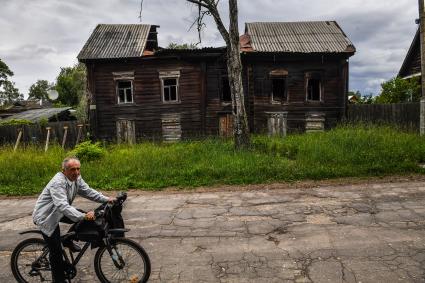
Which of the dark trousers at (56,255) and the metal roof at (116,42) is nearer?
the dark trousers at (56,255)

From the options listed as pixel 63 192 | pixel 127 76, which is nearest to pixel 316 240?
pixel 63 192

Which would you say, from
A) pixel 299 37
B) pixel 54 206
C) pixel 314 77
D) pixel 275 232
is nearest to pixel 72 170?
pixel 54 206

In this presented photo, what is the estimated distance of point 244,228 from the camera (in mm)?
6172

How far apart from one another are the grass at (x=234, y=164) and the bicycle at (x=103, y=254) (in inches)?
198

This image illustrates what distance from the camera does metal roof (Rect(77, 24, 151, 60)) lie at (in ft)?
62.7

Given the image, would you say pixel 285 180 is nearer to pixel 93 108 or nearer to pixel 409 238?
pixel 409 238

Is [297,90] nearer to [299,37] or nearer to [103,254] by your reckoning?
[299,37]

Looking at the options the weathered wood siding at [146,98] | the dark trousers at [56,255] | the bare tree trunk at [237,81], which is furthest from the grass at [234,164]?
the weathered wood siding at [146,98]

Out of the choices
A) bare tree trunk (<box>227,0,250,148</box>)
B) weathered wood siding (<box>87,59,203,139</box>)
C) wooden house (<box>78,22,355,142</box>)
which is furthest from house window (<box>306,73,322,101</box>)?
bare tree trunk (<box>227,0,250,148</box>)

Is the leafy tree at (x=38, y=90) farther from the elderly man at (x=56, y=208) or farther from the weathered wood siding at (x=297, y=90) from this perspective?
the elderly man at (x=56, y=208)

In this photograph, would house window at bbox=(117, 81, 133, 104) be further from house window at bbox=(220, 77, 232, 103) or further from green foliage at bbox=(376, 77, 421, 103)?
green foliage at bbox=(376, 77, 421, 103)

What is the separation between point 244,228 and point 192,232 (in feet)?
2.84

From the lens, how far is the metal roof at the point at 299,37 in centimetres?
1894

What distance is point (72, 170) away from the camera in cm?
413
